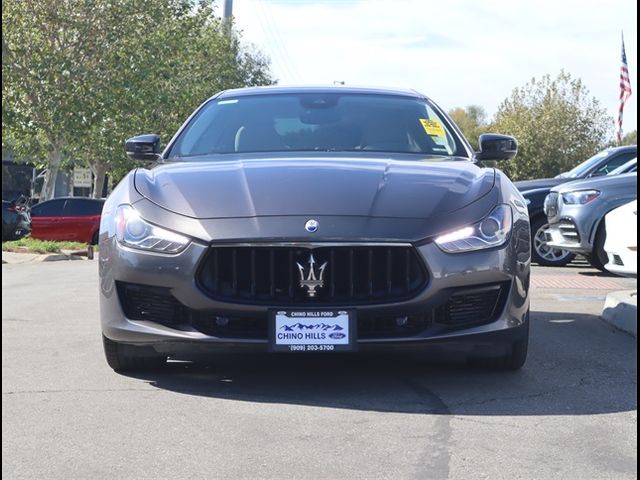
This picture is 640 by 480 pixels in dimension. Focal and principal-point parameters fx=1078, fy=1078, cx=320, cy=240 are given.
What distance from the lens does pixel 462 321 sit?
516 centimetres

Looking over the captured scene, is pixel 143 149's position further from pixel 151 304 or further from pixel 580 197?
pixel 580 197

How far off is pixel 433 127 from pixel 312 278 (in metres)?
2.03

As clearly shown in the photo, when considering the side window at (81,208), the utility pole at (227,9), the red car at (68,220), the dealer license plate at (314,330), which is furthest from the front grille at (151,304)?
the utility pole at (227,9)

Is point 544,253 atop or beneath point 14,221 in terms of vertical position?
atop

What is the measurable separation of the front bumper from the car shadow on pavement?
0.82 ft

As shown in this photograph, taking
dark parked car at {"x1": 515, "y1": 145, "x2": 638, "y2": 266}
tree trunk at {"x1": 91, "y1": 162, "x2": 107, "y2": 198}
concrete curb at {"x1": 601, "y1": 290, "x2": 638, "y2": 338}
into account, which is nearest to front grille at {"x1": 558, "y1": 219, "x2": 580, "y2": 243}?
dark parked car at {"x1": 515, "y1": 145, "x2": 638, "y2": 266}

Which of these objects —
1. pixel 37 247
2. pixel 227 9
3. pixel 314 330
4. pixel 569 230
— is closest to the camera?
pixel 314 330

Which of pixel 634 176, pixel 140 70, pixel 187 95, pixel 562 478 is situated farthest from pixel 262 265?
pixel 187 95

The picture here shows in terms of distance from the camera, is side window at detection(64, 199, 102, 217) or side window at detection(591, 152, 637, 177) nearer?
side window at detection(591, 152, 637, 177)

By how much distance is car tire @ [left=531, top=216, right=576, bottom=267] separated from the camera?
48.3 feet

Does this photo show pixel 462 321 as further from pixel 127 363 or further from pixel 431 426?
pixel 127 363

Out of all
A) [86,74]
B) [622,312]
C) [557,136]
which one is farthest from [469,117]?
[622,312]

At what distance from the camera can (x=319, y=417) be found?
15.4 ft

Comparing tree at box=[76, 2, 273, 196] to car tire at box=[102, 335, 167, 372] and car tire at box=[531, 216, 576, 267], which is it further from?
car tire at box=[102, 335, 167, 372]
